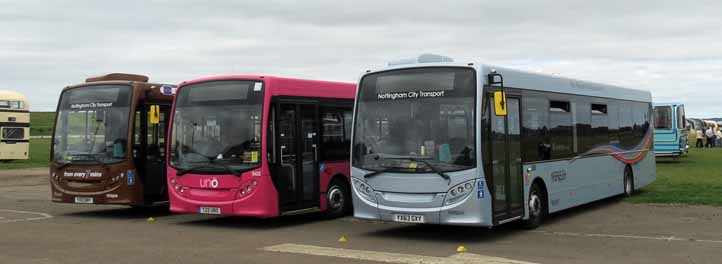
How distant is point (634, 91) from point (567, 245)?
30.1 feet

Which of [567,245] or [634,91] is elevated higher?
[634,91]

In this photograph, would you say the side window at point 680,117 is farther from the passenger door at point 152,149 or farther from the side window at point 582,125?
the passenger door at point 152,149

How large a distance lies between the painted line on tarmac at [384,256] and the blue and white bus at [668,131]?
27.6 metres

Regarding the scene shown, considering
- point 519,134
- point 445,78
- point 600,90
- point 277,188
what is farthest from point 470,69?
point 600,90

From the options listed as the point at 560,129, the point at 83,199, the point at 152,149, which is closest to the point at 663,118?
the point at 560,129

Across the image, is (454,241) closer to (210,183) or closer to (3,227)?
(210,183)

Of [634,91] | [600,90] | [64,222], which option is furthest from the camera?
[634,91]

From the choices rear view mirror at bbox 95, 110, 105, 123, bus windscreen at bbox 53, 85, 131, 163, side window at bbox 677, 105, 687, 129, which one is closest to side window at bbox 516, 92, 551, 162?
bus windscreen at bbox 53, 85, 131, 163

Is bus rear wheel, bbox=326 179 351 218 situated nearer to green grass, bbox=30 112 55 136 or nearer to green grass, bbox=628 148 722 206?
green grass, bbox=628 148 722 206

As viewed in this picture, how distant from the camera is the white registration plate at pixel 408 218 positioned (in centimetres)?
1201

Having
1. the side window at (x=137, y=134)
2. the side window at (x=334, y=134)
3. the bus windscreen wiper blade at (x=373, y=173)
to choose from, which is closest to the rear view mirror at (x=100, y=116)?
the side window at (x=137, y=134)

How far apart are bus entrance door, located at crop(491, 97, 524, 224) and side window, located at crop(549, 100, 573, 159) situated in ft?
5.19

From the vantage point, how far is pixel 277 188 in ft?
46.4

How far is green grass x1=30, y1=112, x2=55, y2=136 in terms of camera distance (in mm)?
112756
